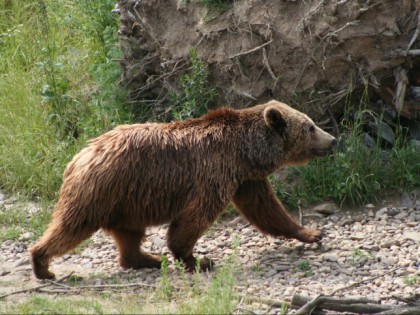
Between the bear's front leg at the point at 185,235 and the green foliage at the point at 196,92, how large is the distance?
210 centimetres

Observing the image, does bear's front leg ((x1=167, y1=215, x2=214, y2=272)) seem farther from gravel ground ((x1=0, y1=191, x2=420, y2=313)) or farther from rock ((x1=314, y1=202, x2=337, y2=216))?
rock ((x1=314, y1=202, x2=337, y2=216))

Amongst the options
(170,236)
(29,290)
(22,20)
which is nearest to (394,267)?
(170,236)

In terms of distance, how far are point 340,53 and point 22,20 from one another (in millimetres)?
6088

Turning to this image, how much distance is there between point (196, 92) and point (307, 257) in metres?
2.61

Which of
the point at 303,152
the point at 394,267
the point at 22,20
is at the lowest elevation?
the point at 394,267

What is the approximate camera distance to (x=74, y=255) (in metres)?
8.21

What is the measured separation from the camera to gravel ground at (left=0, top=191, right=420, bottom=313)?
21.7 ft

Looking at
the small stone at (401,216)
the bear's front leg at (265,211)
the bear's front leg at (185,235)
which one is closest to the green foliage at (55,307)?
the bear's front leg at (185,235)

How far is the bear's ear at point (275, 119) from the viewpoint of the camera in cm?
747

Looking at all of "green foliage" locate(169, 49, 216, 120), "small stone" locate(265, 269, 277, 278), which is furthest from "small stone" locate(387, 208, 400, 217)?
"green foliage" locate(169, 49, 216, 120)

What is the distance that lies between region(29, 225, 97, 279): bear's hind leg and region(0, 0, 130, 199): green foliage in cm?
242

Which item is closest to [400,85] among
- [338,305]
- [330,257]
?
[330,257]

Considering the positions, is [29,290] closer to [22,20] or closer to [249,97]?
[249,97]

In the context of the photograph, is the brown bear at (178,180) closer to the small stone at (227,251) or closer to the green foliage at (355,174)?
the small stone at (227,251)
